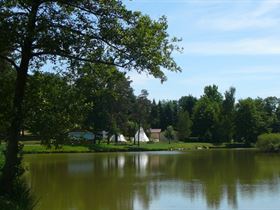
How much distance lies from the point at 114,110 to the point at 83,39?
68380mm

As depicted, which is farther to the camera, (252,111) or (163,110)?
(163,110)

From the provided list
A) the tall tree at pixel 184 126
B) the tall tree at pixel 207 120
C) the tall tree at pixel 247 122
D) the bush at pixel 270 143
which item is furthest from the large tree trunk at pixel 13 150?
the tall tree at pixel 184 126

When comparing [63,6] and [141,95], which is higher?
[141,95]

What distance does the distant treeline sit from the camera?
12.5 meters

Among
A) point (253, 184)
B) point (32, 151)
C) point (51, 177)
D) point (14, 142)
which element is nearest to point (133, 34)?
point (14, 142)

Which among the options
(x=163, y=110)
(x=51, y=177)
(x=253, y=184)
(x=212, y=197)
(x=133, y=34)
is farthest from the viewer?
(x=163, y=110)

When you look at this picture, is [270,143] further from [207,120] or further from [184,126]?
[207,120]

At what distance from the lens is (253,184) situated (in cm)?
2731

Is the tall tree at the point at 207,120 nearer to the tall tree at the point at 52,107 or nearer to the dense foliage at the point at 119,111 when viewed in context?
the dense foliage at the point at 119,111

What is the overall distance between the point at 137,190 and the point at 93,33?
44.2 ft

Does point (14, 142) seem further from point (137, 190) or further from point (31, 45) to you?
point (137, 190)

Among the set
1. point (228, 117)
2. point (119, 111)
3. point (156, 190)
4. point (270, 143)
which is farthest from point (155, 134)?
point (156, 190)

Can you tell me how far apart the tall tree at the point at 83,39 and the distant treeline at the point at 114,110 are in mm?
674

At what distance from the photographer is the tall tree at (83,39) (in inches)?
473
